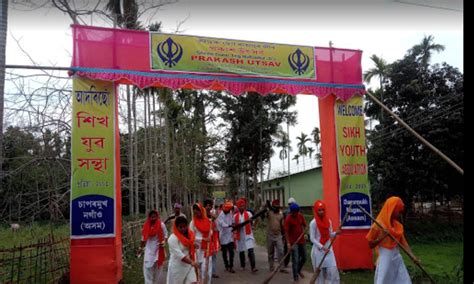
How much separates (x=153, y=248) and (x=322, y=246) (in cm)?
306

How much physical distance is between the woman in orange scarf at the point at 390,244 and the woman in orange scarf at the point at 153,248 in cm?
391

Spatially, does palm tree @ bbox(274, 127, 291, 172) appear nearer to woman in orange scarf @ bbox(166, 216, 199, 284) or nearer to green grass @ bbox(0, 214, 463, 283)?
green grass @ bbox(0, 214, 463, 283)

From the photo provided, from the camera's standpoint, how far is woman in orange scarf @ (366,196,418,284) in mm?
5902

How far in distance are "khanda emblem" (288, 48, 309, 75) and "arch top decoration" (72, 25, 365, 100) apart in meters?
0.15

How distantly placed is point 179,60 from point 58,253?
4890 millimetres

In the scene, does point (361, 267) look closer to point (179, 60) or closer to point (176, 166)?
point (179, 60)

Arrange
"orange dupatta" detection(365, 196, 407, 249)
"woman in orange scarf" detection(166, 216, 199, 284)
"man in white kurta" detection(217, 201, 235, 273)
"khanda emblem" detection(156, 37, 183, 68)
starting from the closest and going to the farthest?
"orange dupatta" detection(365, 196, 407, 249)
"woman in orange scarf" detection(166, 216, 199, 284)
"khanda emblem" detection(156, 37, 183, 68)
"man in white kurta" detection(217, 201, 235, 273)

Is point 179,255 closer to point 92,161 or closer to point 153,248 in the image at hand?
point 153,248

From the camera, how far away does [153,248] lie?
7.98 m

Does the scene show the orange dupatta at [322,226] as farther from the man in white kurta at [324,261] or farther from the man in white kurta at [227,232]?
the man in white kurta at [227,232]

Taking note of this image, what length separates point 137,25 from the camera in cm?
1563

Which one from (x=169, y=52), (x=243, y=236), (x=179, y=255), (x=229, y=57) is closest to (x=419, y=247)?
(x=243, y=236)

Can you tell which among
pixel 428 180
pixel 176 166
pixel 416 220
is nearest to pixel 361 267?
pixel 428 180

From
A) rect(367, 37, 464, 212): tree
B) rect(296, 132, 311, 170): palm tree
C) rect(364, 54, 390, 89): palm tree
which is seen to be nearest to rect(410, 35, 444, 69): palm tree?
rect(367, 37, 464, 212): tree
